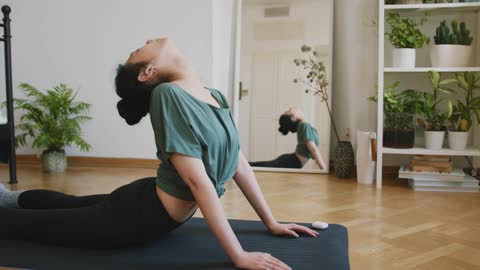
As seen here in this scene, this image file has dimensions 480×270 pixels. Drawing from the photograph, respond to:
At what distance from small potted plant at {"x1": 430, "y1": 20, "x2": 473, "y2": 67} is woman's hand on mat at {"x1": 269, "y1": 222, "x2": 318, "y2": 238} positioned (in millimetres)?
1955

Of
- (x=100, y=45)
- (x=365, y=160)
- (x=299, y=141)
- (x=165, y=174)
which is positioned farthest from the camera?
(x=100, y=45)

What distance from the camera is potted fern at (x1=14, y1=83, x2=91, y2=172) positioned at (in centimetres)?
354

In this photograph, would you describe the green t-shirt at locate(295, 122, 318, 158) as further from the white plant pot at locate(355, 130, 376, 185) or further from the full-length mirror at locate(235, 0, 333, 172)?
the white plant pot at locate(355, 130, 376, 185)

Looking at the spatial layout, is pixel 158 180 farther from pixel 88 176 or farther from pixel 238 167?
pixel 88 176

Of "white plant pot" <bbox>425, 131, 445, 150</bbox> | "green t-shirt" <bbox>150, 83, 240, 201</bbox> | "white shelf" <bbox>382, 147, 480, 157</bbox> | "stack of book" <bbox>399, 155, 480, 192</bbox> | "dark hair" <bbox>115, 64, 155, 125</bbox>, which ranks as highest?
"dark hair" <bbox>115, 64, 155, 125</bbox>

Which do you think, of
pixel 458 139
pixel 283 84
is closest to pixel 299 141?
pixel 283 84

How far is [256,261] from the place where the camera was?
1.23 meters

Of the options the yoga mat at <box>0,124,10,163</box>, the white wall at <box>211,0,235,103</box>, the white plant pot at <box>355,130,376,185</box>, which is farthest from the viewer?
the white wall at <box>211,0,235,103</box>

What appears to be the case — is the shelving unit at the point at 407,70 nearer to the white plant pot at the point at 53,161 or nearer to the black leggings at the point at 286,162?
the black leggings at the point at 286,162

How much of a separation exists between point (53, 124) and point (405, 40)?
254 cm

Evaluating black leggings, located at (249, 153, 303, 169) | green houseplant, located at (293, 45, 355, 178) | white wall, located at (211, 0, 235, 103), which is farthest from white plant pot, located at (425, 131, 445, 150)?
white wall, located at (211, 0, 235, 103)

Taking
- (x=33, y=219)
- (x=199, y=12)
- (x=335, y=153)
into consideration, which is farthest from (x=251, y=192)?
(x=199, y=12)

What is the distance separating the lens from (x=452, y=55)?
3.03 metres

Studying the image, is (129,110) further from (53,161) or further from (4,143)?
(53,161)
